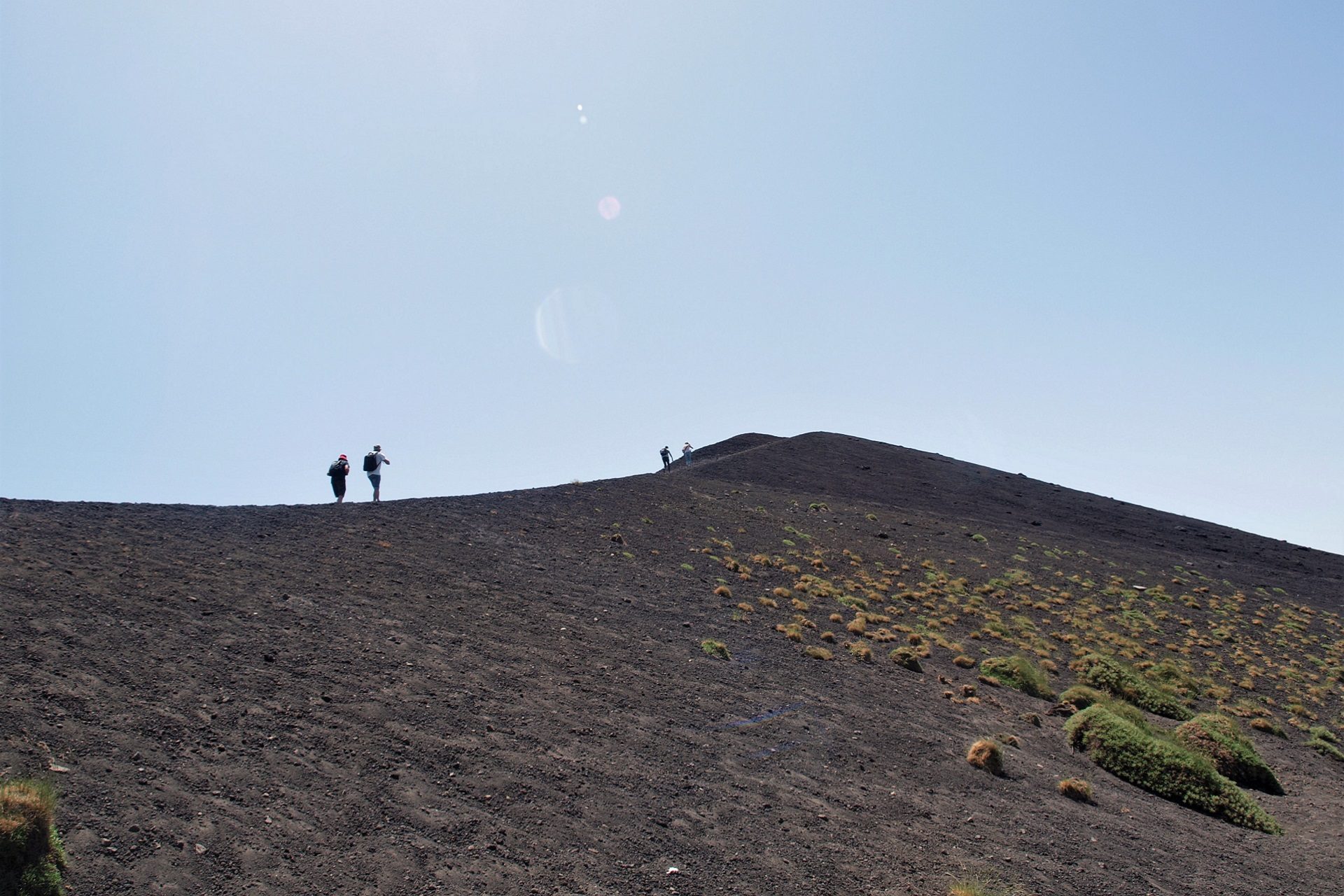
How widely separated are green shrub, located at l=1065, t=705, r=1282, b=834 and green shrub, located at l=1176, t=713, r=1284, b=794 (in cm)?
91

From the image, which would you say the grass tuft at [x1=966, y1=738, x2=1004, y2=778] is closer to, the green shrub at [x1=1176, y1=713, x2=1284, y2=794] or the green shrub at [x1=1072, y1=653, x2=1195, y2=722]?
the green shrub at [x1=1176, y1=713, x2=1284, y2=794]

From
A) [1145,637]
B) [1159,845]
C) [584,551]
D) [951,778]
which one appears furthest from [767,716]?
[1145,637]

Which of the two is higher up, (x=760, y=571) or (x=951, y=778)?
(x=760, y=571)

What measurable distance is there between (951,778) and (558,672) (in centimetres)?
635

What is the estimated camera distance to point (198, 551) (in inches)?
520

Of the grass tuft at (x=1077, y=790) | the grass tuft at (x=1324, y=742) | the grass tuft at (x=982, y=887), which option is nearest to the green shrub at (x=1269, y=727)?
the grass tuft at (x=1324, y=742)

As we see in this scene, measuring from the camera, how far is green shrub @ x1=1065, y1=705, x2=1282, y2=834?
40.0ft

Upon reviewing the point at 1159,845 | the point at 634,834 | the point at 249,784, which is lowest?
the point at 1159,845

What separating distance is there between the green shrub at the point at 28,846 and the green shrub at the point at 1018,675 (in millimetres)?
17351

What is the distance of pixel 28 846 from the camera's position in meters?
5.12

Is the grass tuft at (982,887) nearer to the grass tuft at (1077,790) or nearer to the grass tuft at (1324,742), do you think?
the grass tuft at (1077,790)

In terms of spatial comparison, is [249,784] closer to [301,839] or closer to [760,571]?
[301,839]

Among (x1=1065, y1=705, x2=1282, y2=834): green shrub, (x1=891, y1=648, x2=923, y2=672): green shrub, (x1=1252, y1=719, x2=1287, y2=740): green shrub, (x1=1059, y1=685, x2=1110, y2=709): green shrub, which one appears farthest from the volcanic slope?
(x1=1059, y1=685, x2=1110, y2=709): green shrub

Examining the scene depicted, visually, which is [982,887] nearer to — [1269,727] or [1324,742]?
[1269,727]
